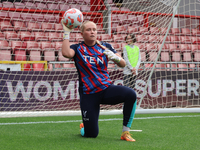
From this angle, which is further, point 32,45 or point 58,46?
point 58,46

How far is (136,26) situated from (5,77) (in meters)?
4.28

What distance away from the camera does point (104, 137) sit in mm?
3254

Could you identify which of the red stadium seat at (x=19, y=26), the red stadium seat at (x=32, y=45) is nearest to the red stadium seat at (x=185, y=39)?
the red stadium seat at (x=32, y=45)

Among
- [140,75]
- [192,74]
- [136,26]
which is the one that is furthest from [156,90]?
[136,26]

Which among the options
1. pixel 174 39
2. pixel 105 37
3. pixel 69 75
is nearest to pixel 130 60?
pixel 69 75

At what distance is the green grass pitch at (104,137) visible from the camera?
8.93 feet

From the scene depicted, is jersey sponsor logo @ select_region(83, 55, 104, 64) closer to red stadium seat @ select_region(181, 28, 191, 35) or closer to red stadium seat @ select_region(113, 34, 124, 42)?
red stadium seat @ select_region(113, 34, 124, 42)

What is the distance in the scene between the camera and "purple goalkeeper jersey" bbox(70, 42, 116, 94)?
3.09 meters

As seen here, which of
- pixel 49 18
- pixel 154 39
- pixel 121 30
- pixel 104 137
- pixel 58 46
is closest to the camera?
pixel 104 137

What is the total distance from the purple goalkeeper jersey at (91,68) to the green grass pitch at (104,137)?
599 millimetres

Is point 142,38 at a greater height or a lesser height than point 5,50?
greater

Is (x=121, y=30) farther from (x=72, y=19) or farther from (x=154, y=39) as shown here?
(x=72, y=19)

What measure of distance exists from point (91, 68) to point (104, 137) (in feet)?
2.76

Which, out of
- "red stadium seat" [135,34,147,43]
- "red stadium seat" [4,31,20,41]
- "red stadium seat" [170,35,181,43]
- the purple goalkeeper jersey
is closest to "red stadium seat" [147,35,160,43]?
"red stadium seat" [135,34,147,43]
